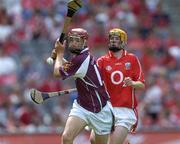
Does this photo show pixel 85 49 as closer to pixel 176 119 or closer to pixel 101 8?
pixel 176 119

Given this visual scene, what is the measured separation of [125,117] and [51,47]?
792cm

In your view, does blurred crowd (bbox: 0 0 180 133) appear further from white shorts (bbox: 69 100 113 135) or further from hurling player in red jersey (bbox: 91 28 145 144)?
white shorts (bbox: 69 100 113 135)

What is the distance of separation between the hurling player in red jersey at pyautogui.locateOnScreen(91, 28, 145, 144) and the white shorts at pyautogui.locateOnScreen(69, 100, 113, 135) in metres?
0.19

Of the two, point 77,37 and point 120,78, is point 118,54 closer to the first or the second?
point 120,78

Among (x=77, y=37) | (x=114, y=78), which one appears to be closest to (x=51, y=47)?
(x=114, y=78)

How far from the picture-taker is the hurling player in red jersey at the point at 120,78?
1386cm

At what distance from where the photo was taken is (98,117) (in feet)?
44.6

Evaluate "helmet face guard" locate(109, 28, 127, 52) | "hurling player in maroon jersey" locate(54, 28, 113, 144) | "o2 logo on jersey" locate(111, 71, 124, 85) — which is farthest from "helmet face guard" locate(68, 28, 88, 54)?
"o2 logo on jersey" locate(111, 71, 124, 85)

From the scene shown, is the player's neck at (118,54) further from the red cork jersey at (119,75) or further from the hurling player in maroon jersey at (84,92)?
the hurling player in maroon jersey at (84,92)

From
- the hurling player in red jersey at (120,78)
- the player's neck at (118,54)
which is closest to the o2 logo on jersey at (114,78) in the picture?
the hurling player in red jersey at (120,78)

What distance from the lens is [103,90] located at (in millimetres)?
13617

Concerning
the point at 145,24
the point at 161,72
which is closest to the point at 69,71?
the point at 161,72

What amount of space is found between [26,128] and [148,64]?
3.41 metres

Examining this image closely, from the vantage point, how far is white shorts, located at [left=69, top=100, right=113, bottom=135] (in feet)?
44.2
